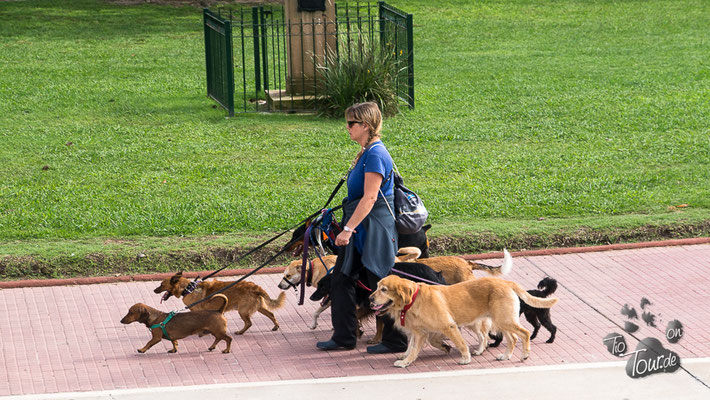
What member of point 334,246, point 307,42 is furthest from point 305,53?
point 334,246

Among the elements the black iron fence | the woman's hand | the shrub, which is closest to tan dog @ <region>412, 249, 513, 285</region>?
the woman's hand

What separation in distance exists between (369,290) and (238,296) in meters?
1.15

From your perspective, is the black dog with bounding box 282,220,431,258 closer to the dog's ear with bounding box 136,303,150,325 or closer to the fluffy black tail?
the fluffy black tail

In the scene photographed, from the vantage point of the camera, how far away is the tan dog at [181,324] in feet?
23.4

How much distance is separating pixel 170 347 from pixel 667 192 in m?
6.72

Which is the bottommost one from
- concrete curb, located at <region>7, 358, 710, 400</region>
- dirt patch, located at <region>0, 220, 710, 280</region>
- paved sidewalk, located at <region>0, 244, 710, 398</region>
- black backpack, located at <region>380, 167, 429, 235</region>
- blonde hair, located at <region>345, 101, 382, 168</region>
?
concrete curb, located at <region>7, 358, 710, 400</region>

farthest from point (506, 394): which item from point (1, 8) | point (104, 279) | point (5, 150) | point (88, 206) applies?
point (1, 8)

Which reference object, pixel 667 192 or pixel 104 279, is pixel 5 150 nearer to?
pixel 104 279

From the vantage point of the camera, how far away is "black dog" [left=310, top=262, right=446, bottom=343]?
7281 millimetres

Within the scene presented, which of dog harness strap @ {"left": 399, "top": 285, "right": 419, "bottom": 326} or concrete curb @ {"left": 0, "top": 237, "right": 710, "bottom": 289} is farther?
concrete curb @ {"left": 0, "top": 237, "right": 710, "bottom": 289}

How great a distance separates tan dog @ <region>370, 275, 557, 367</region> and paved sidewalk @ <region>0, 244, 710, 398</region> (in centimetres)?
23

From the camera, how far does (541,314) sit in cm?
725

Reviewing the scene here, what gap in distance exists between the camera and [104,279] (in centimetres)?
884

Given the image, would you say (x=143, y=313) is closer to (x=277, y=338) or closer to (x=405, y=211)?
(x=277, y=338)
